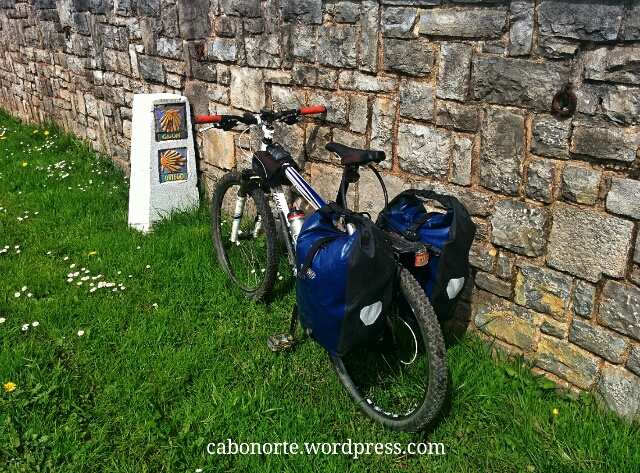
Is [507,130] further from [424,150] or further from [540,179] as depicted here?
[424,150]

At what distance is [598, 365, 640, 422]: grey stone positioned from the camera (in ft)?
8.04

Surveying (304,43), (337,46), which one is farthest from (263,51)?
(337,46)

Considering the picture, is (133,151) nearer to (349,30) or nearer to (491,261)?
(349,30)

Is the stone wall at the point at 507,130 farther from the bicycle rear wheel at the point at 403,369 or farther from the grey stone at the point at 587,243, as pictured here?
the bicycle rear wheel at the point at 403,369

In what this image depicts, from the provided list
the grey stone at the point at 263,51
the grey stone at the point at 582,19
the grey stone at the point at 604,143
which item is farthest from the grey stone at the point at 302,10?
the grey stone at the point at 604,143

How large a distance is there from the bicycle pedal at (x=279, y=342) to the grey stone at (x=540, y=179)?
1.34 metres

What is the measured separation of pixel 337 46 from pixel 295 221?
1021 mm

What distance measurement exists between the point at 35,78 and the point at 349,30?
5.88m

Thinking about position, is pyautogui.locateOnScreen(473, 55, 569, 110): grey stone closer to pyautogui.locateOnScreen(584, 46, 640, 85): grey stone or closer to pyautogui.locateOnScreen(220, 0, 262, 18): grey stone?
pyautogui.locateOnScreen(584, 46, 640, 85): grey stone

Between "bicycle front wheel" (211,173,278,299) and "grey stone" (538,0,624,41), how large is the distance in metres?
1.71

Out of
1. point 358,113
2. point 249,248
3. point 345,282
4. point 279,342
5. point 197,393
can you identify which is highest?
point 358,113

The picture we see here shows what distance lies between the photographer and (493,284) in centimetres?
288

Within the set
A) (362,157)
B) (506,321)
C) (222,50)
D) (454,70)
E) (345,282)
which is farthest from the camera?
(222,50)

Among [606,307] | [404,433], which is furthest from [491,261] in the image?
[404,433]
